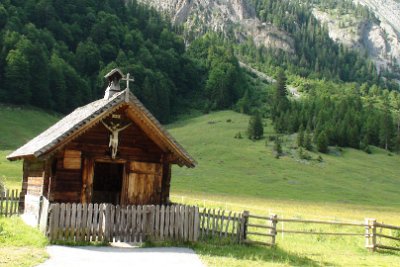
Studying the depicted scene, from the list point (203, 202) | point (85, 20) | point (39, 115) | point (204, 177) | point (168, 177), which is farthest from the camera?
point (85, 20)

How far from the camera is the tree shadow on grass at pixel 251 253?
20.5 metres

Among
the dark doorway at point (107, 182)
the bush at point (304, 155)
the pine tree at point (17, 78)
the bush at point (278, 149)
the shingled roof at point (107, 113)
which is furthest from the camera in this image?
the pine tree at point (17, 78)

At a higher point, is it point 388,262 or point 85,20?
point 85,20

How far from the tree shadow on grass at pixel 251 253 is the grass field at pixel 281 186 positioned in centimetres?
4

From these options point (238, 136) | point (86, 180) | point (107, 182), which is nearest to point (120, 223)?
point (86, 180)

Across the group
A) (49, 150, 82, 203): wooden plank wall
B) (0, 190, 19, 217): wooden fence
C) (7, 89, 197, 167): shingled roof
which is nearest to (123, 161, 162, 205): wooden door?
(7, 89, 197, 167): shingled roof

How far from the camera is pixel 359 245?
96.0 feet

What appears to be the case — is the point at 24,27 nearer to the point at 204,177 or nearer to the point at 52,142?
the point at 204,177

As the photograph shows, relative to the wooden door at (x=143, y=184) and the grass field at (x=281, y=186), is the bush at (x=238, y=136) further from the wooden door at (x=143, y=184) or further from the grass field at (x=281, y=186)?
the wooden door at (x=143, y=184)

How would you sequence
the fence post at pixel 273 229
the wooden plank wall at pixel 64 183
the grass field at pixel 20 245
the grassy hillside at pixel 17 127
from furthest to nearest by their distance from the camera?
1. the grassy hillside at pixel 17 127
2. the fence post at pixel 273 229
3. the wooden plank wall at pixel 64 183
4. the grass field at pixel 20 245

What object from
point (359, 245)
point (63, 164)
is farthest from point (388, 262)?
point (63, 164)

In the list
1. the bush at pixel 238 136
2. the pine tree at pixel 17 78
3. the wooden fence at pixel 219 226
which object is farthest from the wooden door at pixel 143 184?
the pine tree at pixel 17 78

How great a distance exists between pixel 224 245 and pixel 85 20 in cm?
18090

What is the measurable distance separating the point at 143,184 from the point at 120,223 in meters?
3.23
